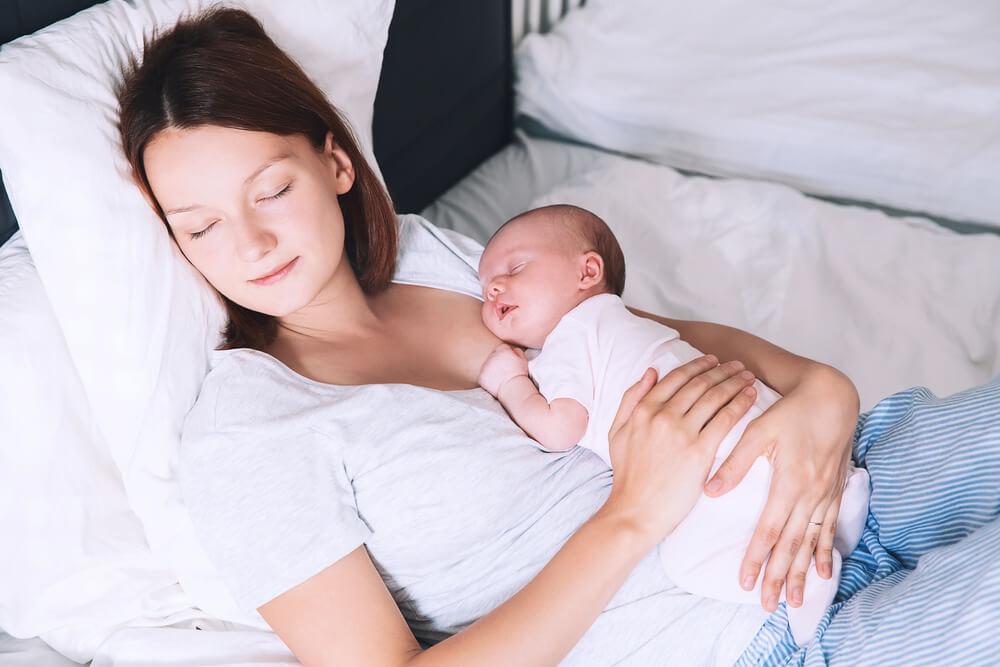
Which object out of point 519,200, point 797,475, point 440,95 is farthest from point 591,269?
point 440,95

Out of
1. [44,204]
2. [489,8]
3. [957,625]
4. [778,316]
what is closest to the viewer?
[957,625]

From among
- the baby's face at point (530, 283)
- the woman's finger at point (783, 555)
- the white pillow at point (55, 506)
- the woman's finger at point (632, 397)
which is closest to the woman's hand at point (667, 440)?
the woman's finger at point (632, 397)

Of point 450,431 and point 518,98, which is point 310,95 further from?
point 518,98

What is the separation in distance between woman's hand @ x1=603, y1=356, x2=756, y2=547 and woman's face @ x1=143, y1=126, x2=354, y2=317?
0.46m

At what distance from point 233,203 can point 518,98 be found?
1.39m

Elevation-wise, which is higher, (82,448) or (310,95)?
(310,95)

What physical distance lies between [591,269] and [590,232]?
7 centimetres

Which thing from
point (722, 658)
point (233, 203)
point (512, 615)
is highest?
point (233, 203)

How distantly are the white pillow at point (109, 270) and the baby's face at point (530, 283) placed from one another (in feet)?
1.33

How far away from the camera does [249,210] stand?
104 centimetres

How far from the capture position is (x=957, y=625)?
84cm

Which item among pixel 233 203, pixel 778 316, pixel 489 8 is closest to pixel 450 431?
pixel 233 203

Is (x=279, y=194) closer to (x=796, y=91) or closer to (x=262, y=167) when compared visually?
(x=262, y=167)

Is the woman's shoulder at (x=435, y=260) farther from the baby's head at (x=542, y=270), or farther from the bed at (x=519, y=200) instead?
the bed at (x=519, y=200)
